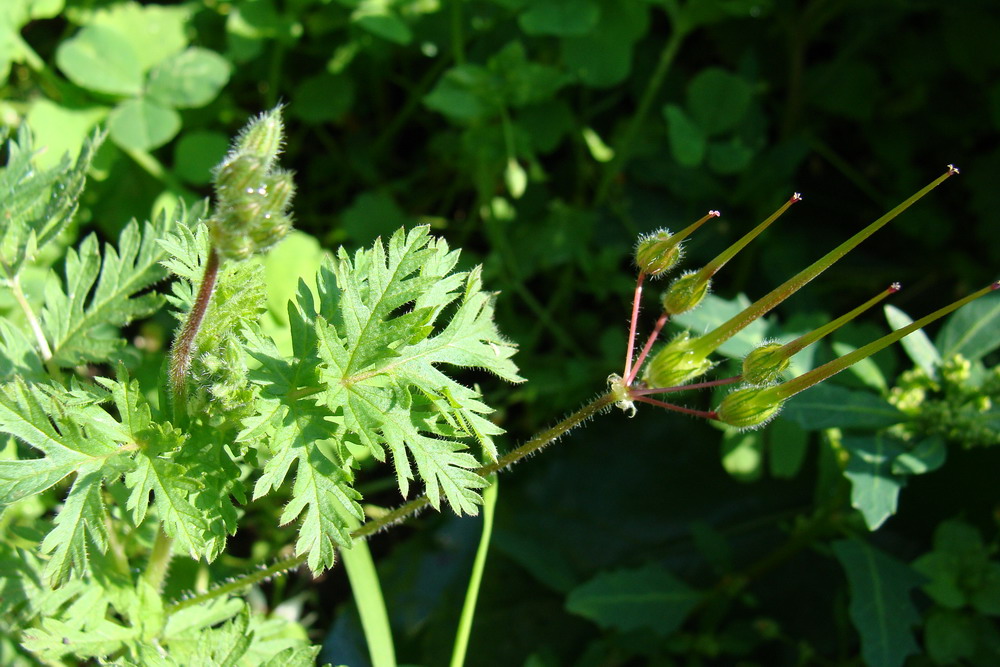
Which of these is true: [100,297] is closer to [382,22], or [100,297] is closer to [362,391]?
[362,391]

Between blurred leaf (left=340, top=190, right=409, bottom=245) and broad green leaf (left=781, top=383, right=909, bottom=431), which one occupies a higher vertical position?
blurred leaf (left=340, top=190, right=409, bottom=245)

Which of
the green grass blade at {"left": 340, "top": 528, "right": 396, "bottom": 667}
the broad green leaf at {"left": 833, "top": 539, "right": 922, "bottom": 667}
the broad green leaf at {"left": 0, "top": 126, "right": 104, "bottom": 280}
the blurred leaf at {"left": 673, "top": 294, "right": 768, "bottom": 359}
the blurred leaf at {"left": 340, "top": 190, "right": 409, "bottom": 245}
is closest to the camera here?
the broad green leaf at {"left": 0, "top": 126, "right": 104, "bottom": 280}

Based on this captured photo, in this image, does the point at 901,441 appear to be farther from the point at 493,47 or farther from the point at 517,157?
the point at 493,47

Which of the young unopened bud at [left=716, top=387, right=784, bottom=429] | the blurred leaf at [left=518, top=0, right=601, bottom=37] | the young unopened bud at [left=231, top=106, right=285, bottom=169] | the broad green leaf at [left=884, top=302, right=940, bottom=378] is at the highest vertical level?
the blurred leaf at [left=518, top=0, right=601, bottom=37]

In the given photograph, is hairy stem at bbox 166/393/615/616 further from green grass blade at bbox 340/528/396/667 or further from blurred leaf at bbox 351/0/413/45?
blurred leaf at bbox 351/0/413/45

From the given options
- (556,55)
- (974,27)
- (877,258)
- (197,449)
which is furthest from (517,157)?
(197,449)

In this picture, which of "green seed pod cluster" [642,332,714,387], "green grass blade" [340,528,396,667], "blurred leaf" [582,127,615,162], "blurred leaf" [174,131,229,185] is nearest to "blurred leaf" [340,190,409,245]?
"blurred leaf" [174,131,229,185]

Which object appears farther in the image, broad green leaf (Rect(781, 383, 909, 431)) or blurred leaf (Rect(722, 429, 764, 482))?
blurred leaf (Rect(722, 429, 764, 482))
